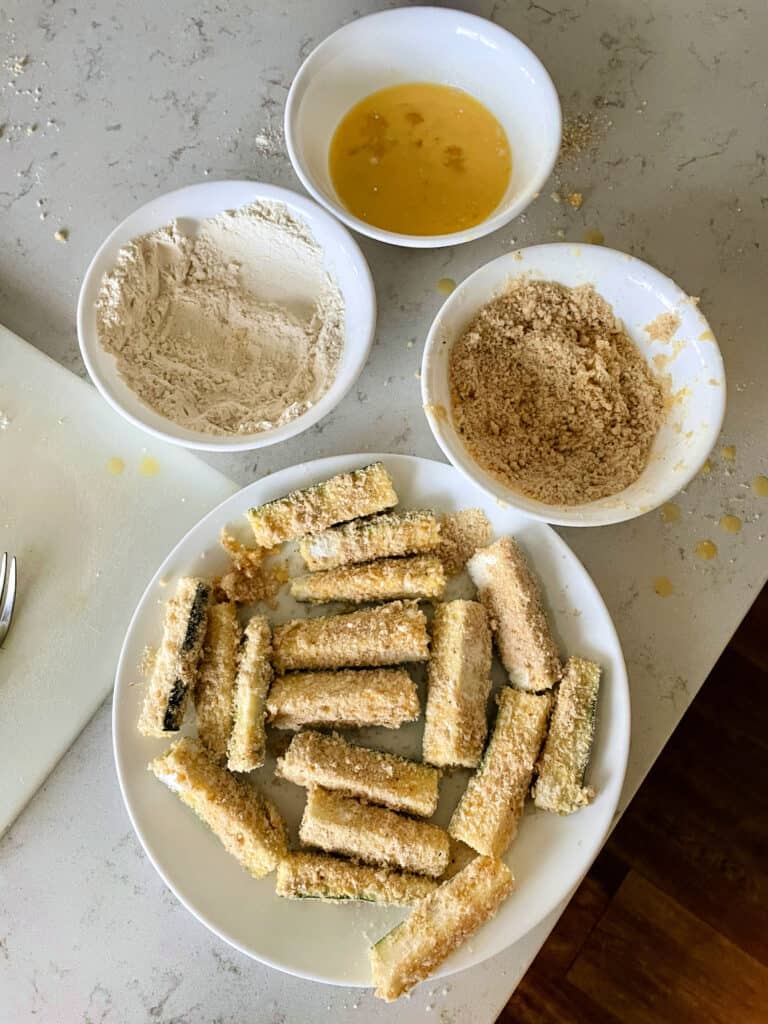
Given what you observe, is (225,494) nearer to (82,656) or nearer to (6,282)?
(82,656)

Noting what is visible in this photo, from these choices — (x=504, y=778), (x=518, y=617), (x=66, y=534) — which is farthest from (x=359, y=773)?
(x=66, y=534)

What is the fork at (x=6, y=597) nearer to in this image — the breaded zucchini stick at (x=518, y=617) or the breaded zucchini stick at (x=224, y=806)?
the breaded zucchini stick at (x=224, y=806)

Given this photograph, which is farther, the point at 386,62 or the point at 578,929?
the point at 578,929

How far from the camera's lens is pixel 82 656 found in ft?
4.02

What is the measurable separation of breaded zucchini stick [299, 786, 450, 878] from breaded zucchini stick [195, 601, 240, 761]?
15cm

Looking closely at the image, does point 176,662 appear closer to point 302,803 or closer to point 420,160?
point 302,803

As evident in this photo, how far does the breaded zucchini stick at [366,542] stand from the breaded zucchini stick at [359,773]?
241 millimetres

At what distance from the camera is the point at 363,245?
4.16ft

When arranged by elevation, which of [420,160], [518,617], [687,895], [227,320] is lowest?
[687,895]

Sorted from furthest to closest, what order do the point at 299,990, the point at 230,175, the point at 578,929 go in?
the point at 578,929 → the point at 230,175 → the point at 299,990

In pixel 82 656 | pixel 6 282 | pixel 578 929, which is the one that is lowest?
pixel 578 929

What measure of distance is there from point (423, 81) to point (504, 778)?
98cm

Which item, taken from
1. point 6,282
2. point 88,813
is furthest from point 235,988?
point 6,282

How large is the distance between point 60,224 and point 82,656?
2.20 ft
